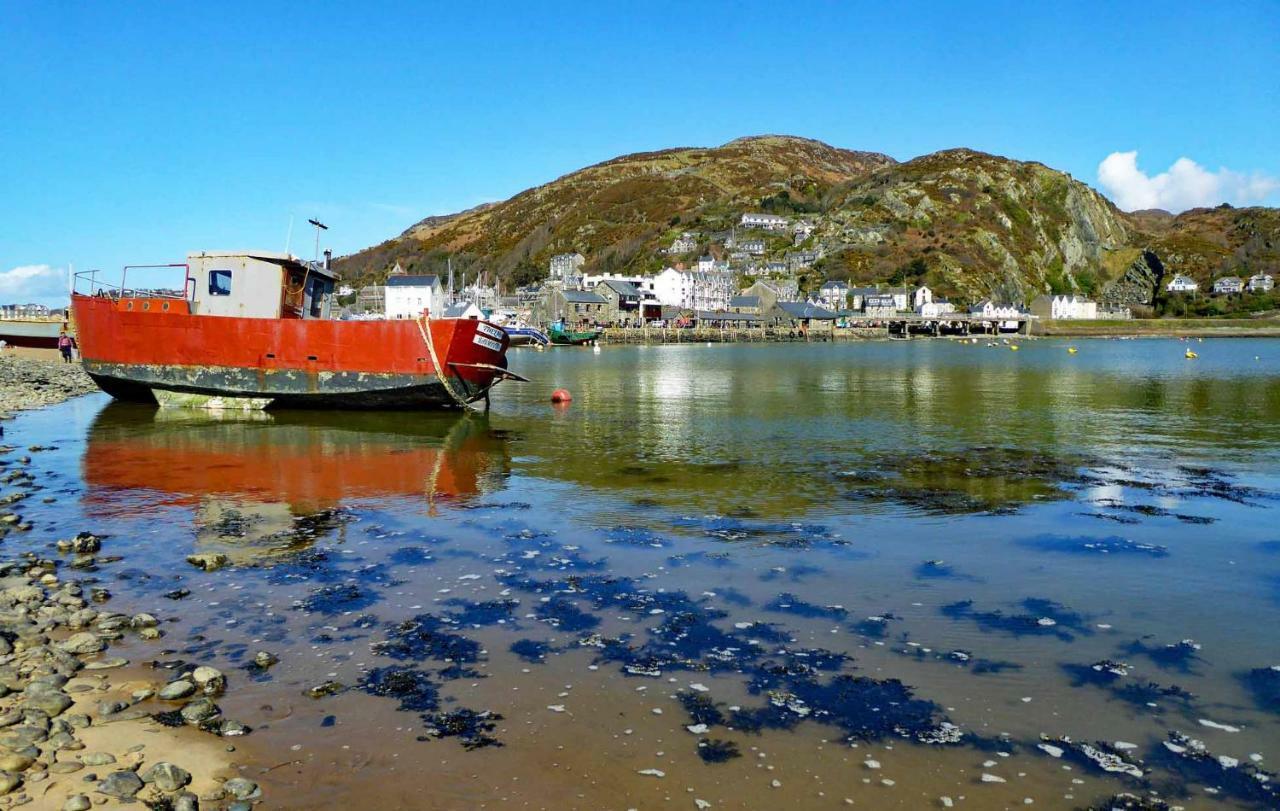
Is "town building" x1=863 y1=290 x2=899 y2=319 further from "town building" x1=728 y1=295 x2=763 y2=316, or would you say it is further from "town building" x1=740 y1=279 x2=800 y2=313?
"town building" x1=728 y1=295 x2=763 y2=316

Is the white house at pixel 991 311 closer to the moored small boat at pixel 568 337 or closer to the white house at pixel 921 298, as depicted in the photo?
the white house at pixel 921 298

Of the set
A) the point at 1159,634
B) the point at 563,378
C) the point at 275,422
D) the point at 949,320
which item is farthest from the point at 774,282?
the point at 1159,634

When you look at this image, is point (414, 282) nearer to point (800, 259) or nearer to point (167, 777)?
point (800, 259)

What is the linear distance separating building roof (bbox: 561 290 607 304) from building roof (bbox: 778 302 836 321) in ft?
103

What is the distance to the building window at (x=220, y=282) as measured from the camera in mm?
27281

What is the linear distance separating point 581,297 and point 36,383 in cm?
9502

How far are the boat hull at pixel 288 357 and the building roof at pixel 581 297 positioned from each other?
10094 centimetres

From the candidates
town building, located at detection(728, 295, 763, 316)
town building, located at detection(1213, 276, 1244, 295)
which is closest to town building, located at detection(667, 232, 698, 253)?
town building, located at detection(728, 295, 763, 316)

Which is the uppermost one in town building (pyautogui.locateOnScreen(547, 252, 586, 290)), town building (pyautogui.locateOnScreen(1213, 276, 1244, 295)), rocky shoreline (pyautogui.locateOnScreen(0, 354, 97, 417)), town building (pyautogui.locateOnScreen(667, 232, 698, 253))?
town building (pyautogui.locateOnScreen(667, 232, 698, 253))

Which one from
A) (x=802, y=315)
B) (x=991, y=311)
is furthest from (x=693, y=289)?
(x=991, y=311)

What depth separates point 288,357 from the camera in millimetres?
27422

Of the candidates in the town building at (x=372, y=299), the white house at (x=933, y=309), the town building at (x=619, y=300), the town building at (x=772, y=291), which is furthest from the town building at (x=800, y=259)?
the town building at (x=372, y=299)

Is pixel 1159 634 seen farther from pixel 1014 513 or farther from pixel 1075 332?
pixel 1075 332

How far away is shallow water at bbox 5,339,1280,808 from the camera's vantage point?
5.74m
